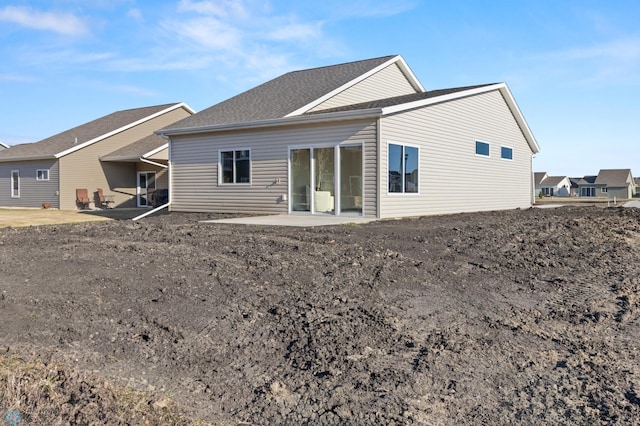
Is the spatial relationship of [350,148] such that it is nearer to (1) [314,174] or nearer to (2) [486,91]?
(1) [314,174]

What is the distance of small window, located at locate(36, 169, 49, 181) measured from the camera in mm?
23750

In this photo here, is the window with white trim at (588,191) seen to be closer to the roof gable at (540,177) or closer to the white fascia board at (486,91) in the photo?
the roof gable at (540,177)

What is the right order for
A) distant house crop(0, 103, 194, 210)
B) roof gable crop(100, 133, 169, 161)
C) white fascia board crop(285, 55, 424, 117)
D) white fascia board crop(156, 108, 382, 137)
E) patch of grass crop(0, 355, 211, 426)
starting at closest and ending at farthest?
1. patch of grass crop(0, 355, 211, 426)
2. white fascia board crop(156, 108, 382, 137)
3. white fascia board crop(285, 55, 424, 117)
4. roof gable crop(100, 133, 169, 161)
5. distant house crop(0, 103, 194, 210)

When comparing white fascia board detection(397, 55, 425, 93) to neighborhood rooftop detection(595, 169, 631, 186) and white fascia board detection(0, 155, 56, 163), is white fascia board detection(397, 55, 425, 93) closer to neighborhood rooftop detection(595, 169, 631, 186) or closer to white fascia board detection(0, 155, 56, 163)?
white fascia board detection(0, 155, 56, 163)

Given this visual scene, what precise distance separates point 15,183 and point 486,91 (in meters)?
22.7

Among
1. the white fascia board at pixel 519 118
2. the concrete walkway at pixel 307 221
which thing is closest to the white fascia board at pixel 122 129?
the concrete walkway at pixel 307 221

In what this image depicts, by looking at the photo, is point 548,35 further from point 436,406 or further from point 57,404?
point 57,404

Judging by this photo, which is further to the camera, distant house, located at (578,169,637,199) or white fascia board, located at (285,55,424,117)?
distant house, located at (578,169,637,199)

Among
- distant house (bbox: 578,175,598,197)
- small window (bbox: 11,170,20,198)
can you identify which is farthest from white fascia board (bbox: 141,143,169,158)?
distant house (bbox: 578,175,598,197)

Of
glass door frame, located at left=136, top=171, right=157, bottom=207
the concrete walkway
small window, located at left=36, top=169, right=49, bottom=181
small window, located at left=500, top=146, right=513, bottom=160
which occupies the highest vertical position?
small window, located at left=500, top=146, right=513, bottom=160

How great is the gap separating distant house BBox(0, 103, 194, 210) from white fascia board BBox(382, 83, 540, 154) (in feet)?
41.4

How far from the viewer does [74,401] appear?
272 cm

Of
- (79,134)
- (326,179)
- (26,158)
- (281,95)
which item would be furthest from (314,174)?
(79,134)

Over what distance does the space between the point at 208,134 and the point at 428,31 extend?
24.4ft
